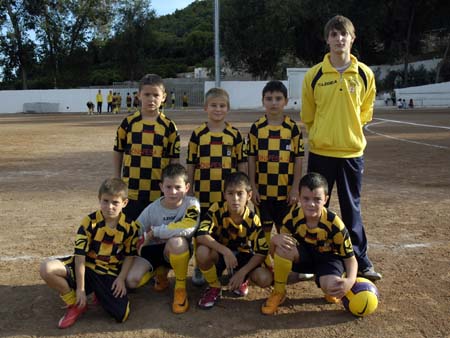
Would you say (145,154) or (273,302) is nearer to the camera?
(273,302)

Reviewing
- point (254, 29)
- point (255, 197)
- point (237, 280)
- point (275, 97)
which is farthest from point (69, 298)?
point (254, 29)

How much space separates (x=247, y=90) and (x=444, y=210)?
34.0 metres

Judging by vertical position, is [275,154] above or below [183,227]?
above

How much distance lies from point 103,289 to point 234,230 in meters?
1.09

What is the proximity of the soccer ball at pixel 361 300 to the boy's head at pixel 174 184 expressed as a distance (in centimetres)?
147

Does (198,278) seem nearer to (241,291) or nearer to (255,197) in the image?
(241,291)

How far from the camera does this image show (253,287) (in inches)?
162

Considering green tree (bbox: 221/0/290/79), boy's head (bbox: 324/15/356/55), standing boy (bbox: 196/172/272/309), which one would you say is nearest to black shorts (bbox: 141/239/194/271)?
standing boy (bbox: 196/172/272/309)

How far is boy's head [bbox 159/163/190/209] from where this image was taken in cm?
387

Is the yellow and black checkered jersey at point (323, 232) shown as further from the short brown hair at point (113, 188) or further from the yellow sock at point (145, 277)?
the short brown hair at point (113, 188)

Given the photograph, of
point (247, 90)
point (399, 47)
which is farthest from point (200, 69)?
point (399, 47)

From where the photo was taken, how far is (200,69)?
5581 cm

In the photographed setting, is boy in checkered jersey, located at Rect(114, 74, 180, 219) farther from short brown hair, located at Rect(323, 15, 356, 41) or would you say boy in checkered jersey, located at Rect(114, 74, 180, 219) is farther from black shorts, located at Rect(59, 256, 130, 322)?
short brown hair, located at Rect(323, 15, 356, 41)

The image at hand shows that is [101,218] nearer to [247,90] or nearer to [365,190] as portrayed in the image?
[365,190]
